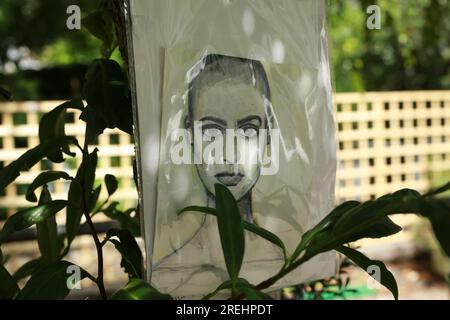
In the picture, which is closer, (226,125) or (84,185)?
(226,125)

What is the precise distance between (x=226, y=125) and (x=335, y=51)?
5.12 m

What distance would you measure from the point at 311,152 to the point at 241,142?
121 millimetres

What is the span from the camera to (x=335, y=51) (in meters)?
5.70

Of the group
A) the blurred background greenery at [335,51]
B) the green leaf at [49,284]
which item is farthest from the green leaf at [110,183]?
the blurred background greenery at [335,51]

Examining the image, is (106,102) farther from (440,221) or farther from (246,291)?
(440,221)

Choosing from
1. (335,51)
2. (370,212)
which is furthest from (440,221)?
(335,51)

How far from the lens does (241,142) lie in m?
0.79

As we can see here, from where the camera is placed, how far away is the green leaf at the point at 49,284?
2.51ft

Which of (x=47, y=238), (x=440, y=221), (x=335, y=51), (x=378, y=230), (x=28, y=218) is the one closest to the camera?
(x=440, y=221)

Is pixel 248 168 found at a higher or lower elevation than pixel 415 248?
higher

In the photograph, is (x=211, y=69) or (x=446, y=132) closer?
(x=211, y=69)
